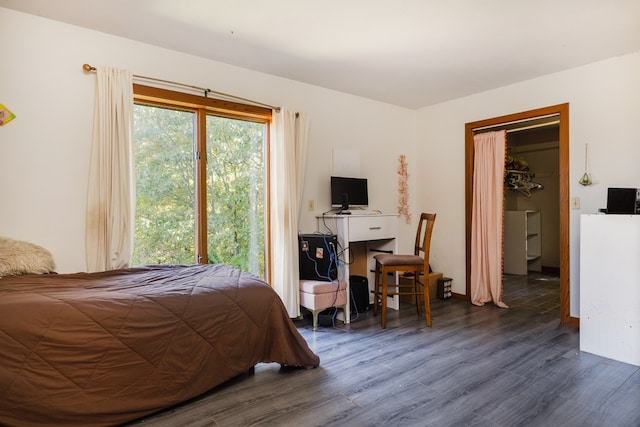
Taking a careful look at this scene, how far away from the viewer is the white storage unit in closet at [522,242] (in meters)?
5.73

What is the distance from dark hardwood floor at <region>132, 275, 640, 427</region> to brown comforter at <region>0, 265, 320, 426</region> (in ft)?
0.50

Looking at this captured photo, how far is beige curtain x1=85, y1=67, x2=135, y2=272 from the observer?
247cm

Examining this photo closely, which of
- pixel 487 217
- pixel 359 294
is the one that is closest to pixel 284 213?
pixel 359 294

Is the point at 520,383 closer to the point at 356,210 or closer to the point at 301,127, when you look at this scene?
the point at 356,210

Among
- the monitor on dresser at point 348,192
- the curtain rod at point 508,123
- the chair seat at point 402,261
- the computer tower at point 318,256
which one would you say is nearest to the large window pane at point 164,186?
the computer tower at point 318,256

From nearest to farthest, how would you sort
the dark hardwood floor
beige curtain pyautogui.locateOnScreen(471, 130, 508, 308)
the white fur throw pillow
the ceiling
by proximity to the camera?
the dark hardwood floor < the white fur throw pillow < the ceiling < beige curtain pyautogui.locateOnScreen(471, 130, 508, 308)

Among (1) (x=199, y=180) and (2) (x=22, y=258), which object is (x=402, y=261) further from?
(2) (x=22, y=258)

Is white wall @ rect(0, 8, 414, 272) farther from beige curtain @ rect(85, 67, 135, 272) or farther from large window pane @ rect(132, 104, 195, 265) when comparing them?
large window pane @ rect(132, 104, 195, 265)

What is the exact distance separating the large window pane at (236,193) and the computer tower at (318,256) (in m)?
0.41

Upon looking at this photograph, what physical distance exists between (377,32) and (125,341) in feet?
8.38

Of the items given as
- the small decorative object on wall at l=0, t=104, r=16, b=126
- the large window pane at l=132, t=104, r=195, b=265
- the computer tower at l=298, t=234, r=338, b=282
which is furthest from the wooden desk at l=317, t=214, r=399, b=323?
the small decorative object on wall at l=0, t=104, r=16, b=126

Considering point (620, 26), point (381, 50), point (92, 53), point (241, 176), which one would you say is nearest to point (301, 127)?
point (241, 176)

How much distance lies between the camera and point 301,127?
342 cm

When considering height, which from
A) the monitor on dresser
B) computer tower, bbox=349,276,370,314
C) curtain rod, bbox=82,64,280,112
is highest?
curtain rod, bbox=82,64,280,112
